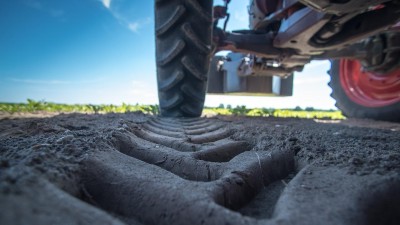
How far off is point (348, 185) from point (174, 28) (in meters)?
1.63

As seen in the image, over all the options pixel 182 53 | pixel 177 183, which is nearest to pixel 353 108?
pixel 182 53

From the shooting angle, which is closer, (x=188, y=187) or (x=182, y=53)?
(x=188, y=187)

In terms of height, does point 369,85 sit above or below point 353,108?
above

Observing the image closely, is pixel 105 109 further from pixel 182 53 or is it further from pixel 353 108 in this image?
pixel 353 108

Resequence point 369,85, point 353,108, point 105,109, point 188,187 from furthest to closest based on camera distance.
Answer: point 105,109, point 353,108, point 369,85, point 188,187

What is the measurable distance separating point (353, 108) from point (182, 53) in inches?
92.8

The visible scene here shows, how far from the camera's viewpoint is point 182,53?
1972 millimetres

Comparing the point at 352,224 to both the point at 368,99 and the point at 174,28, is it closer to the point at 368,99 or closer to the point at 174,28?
the point at 174,28

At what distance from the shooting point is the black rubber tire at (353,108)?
275cm

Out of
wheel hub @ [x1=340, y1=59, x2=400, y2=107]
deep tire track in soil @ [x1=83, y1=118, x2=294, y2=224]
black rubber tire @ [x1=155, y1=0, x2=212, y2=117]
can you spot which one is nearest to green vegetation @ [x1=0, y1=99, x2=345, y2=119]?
wheel hub @ [x1=340, y1=59, x2=400, y2=107]

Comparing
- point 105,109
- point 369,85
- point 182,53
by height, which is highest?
point 182,53

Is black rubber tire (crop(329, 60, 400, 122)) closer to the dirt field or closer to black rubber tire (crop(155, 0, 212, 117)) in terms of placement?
black rubber tire (crop(155, 0, 212, 117))

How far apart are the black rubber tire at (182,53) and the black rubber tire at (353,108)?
1.95 meters

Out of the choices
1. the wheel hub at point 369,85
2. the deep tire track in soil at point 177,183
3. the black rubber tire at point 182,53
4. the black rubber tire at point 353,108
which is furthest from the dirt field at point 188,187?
the wheel hub at point 369,85
